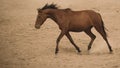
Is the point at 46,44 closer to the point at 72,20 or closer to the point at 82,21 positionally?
the point at 72,20

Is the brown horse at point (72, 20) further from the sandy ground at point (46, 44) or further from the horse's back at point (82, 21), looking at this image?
the sandy ground at point (46, 44)

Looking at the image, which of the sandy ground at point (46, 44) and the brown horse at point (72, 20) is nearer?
the sandy ground at point (46, 44)

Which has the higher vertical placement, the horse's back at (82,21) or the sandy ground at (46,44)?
the horse's back at (82,21)

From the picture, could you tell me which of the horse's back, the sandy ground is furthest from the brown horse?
the sandy ground

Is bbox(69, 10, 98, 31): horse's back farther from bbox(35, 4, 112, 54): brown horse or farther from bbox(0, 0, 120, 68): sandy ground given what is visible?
bbox(0, 0, 120, 68): sandy ground

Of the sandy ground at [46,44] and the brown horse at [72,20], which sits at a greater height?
the brown horse at [72,20]

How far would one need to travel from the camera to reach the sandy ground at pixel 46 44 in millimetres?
11805

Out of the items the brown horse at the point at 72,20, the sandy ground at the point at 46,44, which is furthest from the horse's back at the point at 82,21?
the sandy ground at the point at 46,44

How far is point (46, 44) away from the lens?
586 inches

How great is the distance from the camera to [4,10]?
23.8 meters

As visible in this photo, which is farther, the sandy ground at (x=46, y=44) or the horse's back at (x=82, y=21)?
the horse's back at (x=82, y=21)

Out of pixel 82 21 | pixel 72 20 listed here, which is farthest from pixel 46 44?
pixel 82 21

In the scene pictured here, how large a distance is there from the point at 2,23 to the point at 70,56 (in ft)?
25.4

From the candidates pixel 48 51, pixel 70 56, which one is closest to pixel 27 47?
pixel 48 51
